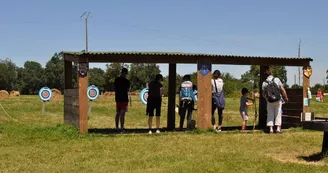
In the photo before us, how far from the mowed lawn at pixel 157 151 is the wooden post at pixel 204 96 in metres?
0.54

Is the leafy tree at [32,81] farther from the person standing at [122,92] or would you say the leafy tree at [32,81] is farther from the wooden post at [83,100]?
the wooden post at [83,100]

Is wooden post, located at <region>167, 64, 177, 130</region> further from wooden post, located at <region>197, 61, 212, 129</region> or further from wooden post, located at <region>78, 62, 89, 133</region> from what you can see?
wooden post, located at <region>78, 62, 89, 133</region>

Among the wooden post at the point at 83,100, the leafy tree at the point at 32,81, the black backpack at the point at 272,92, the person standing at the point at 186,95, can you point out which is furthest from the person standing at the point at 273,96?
the leafy tree at the point at 32,81

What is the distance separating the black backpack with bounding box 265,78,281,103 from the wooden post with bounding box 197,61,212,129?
1776 millimetres

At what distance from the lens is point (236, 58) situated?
47.0 ft

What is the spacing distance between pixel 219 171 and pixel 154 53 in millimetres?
6143

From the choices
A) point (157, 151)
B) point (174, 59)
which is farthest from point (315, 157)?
point (174, 59)

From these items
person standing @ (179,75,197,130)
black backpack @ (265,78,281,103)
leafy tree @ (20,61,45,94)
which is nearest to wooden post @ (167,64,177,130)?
person standing @ (179,75,197,130)

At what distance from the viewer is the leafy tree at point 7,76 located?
10769 cm

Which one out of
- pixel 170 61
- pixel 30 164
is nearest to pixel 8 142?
pixel 30 164

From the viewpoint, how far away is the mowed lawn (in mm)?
8180

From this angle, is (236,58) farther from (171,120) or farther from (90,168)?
(90,168)

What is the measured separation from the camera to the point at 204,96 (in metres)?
13.9

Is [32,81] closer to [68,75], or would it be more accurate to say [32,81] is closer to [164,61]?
[68,75]
